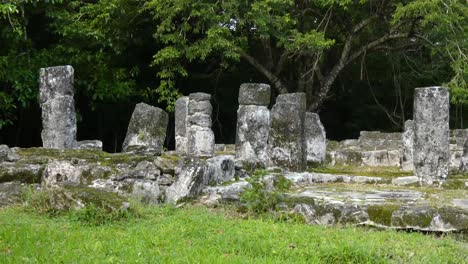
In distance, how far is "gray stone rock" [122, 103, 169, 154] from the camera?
1280cm

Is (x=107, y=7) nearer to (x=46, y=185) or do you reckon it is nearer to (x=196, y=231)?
(x=46, y=185)

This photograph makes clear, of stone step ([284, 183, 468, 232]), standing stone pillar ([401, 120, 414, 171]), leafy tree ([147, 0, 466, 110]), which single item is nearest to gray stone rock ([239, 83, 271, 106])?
stone step ([284, 183, 468, 232])

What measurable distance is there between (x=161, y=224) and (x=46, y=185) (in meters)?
2.80

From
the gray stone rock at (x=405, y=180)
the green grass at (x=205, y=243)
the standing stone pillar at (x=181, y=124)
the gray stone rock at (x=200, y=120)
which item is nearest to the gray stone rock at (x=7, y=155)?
the green grass at (x=205, y=243)

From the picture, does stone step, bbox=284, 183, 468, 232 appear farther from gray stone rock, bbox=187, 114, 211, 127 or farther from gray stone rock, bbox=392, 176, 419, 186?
gray stone rock, bbox=187, 114, 211, 127

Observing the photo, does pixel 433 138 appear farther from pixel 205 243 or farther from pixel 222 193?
pixel 205 243

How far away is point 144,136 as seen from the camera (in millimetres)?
12844

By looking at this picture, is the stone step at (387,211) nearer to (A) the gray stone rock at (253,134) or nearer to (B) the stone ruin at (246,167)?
(B) the stone ruin at (246,167)

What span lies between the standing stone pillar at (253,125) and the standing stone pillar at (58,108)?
339 cm

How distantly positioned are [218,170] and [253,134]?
77.5 inches

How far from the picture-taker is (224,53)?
18.5 meters

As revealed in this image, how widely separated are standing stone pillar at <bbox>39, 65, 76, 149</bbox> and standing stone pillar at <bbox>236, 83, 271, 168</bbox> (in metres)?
3.39

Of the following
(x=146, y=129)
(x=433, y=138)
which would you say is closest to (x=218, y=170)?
(x=146, y=129)

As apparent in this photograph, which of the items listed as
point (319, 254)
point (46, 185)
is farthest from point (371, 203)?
point (46, 185)
